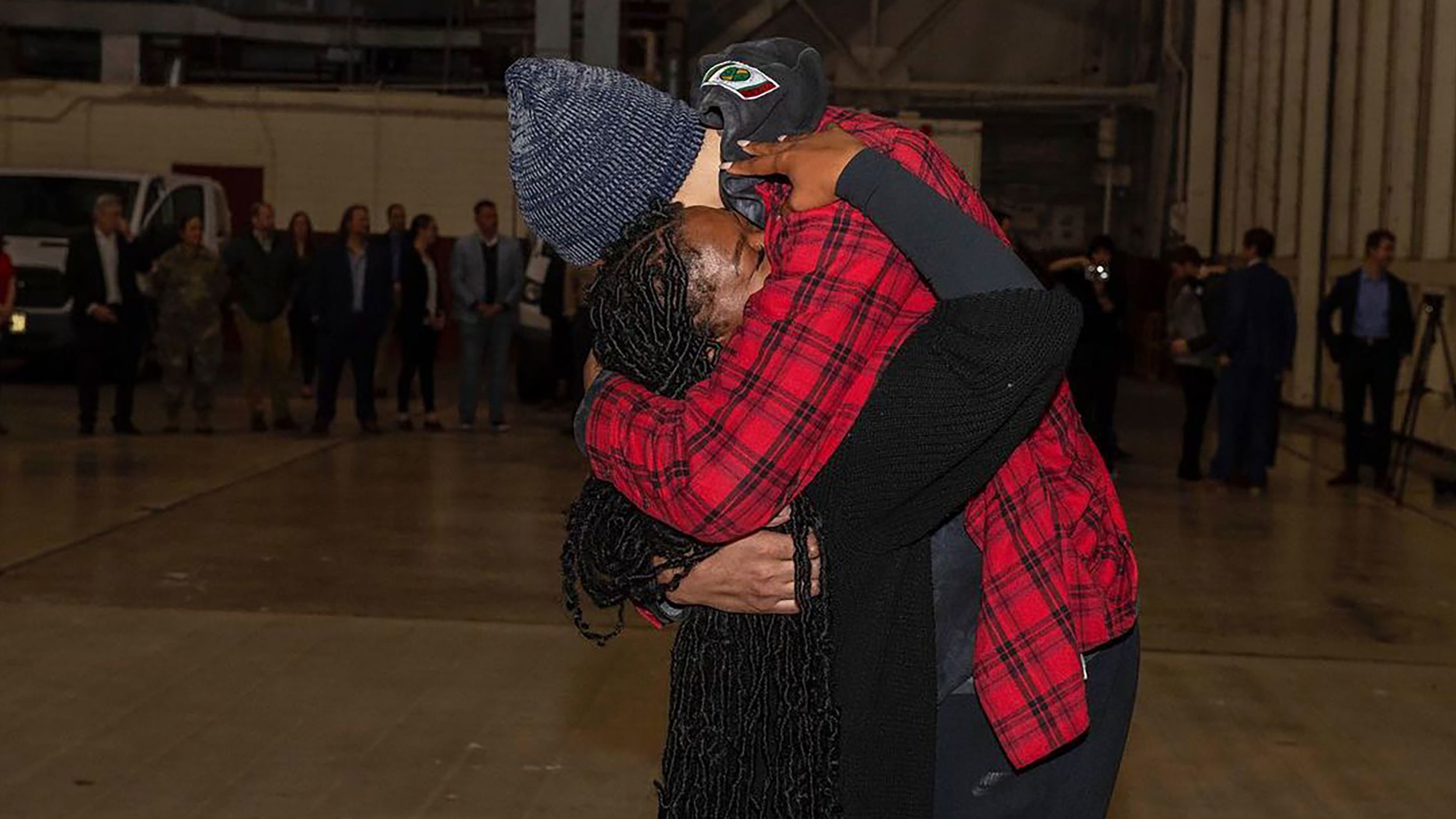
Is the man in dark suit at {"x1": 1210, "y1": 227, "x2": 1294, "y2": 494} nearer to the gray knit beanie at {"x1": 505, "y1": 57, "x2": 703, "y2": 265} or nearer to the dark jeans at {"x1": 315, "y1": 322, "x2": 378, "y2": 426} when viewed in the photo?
the dark jeans at {"x1": 315, "y1": 322, "x2": 378, "y2": 426}

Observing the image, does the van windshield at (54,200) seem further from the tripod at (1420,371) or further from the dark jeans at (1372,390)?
the tripod at (1420,371)

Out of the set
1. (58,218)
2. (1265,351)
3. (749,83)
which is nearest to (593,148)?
(749,83)

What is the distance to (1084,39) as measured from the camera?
32.0m

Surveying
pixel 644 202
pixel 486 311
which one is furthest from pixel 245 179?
pixel 644 202

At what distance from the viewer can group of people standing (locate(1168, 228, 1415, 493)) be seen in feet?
47.6

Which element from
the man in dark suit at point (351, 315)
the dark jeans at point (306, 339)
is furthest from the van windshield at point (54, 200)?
the man in dark suit at point (351, 315)

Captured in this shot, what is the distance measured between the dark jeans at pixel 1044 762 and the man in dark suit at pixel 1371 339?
1261cm

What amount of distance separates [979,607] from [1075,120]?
3014 cm

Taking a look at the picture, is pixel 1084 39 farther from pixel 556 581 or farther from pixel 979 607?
pixel 979 607

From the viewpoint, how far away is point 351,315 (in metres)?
17.0

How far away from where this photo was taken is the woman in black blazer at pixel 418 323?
1756 cm

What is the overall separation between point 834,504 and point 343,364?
1498cm

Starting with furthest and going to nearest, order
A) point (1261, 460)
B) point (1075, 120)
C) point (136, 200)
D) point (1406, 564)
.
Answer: point (1075, 120) → point (136, 200) → point (1261, 460) → point (1406, 564)

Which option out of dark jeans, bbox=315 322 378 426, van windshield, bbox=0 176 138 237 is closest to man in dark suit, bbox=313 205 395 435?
dark jeans, bbox=315 322 378 426
